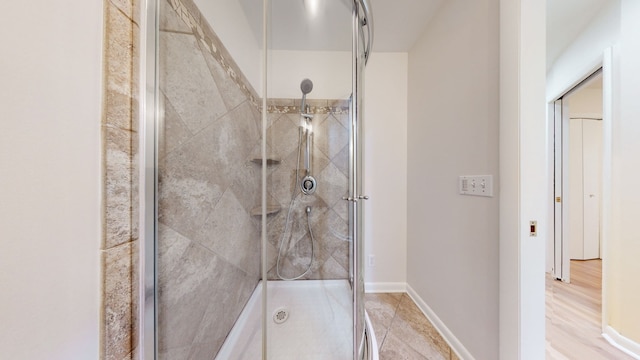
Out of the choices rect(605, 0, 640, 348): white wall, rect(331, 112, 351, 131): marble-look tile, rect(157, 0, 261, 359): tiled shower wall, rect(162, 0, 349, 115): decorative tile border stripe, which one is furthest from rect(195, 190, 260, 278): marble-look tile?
rect(605, 0, 640, 348): white wall

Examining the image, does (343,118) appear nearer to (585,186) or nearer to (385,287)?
(385,287)

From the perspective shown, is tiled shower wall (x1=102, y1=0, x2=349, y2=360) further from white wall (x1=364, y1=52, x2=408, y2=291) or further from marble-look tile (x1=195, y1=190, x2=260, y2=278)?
white wall (x1=364, y1=52, x2=408, y2=291)

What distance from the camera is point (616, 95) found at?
135cm

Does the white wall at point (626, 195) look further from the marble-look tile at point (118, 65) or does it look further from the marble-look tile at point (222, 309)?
the marble-look tile at point (118, 65)

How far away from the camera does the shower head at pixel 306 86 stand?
56.8 inches

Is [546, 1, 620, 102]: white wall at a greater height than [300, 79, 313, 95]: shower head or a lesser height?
greater

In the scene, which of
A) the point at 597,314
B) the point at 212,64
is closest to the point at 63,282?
the point at 212,64

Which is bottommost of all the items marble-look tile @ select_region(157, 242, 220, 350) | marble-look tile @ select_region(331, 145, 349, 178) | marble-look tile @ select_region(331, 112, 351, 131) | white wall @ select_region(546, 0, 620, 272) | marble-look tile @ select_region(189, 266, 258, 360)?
marble-look tile @ select_region(189, 266, 258, 360)

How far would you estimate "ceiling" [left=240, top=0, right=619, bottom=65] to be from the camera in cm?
137

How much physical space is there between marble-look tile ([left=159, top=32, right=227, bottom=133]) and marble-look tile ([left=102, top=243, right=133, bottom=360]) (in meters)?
0.50

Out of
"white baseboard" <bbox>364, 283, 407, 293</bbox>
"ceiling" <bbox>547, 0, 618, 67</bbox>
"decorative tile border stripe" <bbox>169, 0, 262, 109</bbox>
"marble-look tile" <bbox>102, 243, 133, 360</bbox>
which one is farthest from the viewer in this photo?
"white baseboard" <bbox>364, 283, 407, 293</bbox>

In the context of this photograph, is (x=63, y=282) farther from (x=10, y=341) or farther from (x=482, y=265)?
(x=482, y=265)

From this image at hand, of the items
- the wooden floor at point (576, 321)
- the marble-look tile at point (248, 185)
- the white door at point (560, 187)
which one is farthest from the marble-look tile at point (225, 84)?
the white door at point (560, 187)

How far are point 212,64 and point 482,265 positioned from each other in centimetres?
170
